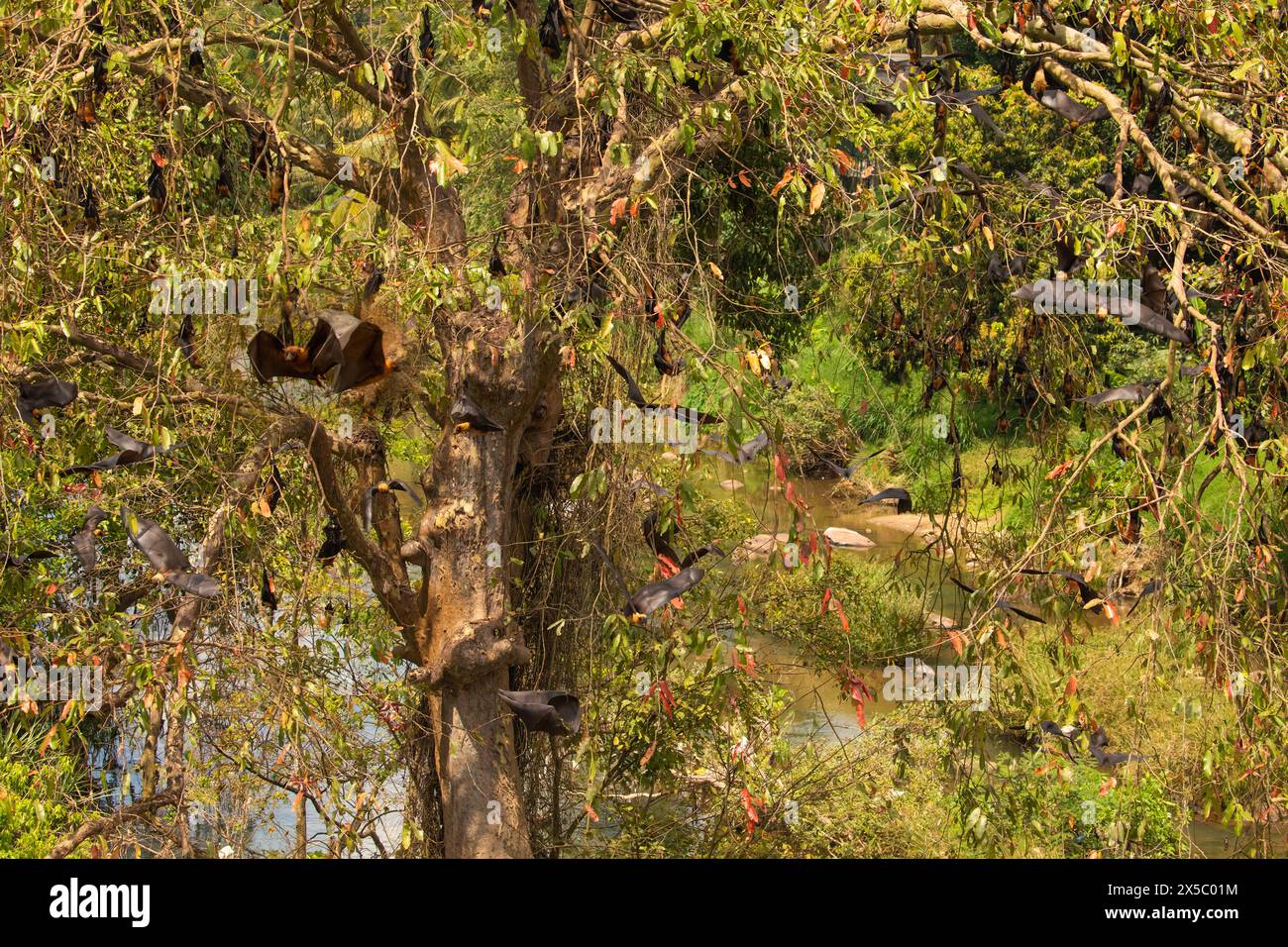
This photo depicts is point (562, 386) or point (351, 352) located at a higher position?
point (562, 386)

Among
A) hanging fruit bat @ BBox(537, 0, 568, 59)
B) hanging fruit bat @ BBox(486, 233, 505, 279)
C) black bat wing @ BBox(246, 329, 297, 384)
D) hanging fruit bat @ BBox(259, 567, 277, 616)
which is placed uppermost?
hanging fruit bat @ BBox(537, 0, 568, 59)

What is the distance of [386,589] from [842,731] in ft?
16.5

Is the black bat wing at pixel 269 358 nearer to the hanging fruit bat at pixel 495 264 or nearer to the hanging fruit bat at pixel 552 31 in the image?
the hanging fruit bat at pixel 495 264

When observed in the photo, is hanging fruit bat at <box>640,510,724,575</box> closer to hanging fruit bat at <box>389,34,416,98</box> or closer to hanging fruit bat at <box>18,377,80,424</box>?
hanging fruit bat at <box>389,34,416,98</box>

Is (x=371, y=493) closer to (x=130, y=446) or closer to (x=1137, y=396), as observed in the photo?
(x=130, y=446)

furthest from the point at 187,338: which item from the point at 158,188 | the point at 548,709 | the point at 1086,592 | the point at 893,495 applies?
the point at 1086,592

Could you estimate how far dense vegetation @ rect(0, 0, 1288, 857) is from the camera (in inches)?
138

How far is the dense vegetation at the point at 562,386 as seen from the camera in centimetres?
352

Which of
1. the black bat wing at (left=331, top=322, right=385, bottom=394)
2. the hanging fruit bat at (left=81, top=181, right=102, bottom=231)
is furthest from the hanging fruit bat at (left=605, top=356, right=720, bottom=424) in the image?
the hanging fruit bat at (left=81, top=181, right=102, bottom=231)

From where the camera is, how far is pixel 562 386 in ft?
17.4

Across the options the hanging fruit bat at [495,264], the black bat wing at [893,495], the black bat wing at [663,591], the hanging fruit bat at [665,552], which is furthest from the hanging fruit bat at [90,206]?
the black bat wing at [893,495]

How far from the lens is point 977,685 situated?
3848mm
